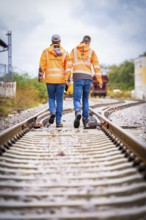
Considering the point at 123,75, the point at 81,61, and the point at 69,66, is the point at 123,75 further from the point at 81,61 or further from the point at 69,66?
the point at 69,66

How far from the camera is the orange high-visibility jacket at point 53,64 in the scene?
710 centimetres

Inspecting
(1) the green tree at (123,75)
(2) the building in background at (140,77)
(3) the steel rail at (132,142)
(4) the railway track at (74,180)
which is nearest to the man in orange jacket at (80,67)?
(3) the steel rail at (132,142)

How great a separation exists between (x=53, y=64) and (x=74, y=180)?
4452mm

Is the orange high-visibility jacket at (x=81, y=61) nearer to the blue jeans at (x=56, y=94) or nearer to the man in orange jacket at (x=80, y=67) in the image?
the man in orange jacket at (x=80, y=67)

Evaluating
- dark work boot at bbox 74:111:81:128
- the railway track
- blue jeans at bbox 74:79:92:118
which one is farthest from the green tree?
the railway track

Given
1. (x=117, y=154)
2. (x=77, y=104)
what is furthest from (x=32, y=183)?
(x=77, y=104)

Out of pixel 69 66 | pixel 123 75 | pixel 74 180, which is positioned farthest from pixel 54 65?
pixel 123 75

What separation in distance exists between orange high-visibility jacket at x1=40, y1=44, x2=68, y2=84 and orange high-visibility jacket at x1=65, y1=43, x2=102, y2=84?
180mm

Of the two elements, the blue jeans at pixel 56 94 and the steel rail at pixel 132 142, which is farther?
the blue jeans at pixel 56 94

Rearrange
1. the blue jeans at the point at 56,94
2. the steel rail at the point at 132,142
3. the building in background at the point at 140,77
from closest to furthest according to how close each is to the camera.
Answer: the steel rail at the point at 132,142 → the blue jeans at the point at 56,94 → the building in background at the point at 140,77

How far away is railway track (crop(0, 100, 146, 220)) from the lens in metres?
2.43

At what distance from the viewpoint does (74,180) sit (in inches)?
119

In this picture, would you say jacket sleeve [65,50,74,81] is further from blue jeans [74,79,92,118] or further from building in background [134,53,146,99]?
building in background [134,53,146,99]

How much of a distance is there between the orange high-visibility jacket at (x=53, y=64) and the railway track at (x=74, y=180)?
104 inches
